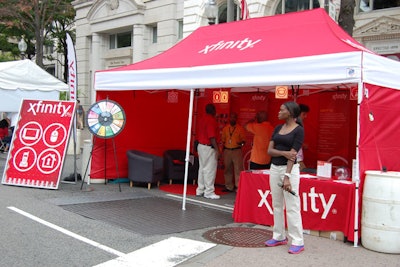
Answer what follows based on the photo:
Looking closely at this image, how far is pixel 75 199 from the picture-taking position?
26.9 feet

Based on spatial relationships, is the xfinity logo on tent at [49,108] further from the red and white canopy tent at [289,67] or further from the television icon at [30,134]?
the red and white canopy tent at [289,67]

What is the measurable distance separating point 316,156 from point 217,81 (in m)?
3.30

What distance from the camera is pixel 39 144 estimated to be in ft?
31.0

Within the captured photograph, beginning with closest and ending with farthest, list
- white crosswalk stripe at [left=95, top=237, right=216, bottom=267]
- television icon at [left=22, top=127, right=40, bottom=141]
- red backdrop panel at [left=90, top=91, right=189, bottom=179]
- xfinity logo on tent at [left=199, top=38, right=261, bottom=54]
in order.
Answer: white crosswalk stripe at [left=95, top=237, right=216, bottom=267]
xfinity logo on tent at [left=199, top=38, right=261, bottom=54]
television icon at [left=22, top=127, right=40, bottom=141]
red backdrop panel at [left=90, top=91, right=189, bottom=179]

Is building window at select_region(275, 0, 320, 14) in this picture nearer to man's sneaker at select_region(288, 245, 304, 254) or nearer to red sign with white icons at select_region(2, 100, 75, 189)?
red sign with white icons at select_region(2, 100, 75, 189)

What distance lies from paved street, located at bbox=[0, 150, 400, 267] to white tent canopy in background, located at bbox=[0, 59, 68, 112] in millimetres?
7346

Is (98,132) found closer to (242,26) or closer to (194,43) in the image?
(194,43)

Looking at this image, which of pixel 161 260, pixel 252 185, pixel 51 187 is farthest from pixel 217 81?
pixel 51 187

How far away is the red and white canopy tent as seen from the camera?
5.85 metres

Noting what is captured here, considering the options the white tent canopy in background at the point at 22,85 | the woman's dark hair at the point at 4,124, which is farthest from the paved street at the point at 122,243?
the woman's dark hair at the point at 4,124

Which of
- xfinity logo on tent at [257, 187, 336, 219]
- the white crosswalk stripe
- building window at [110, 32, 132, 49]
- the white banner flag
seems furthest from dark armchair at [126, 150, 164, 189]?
building window at [110, 32, 132, 49]

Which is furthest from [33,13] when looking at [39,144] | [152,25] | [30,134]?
[39,144]

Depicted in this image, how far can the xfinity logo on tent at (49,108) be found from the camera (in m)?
9.57

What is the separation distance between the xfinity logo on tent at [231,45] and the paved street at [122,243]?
2875mm
